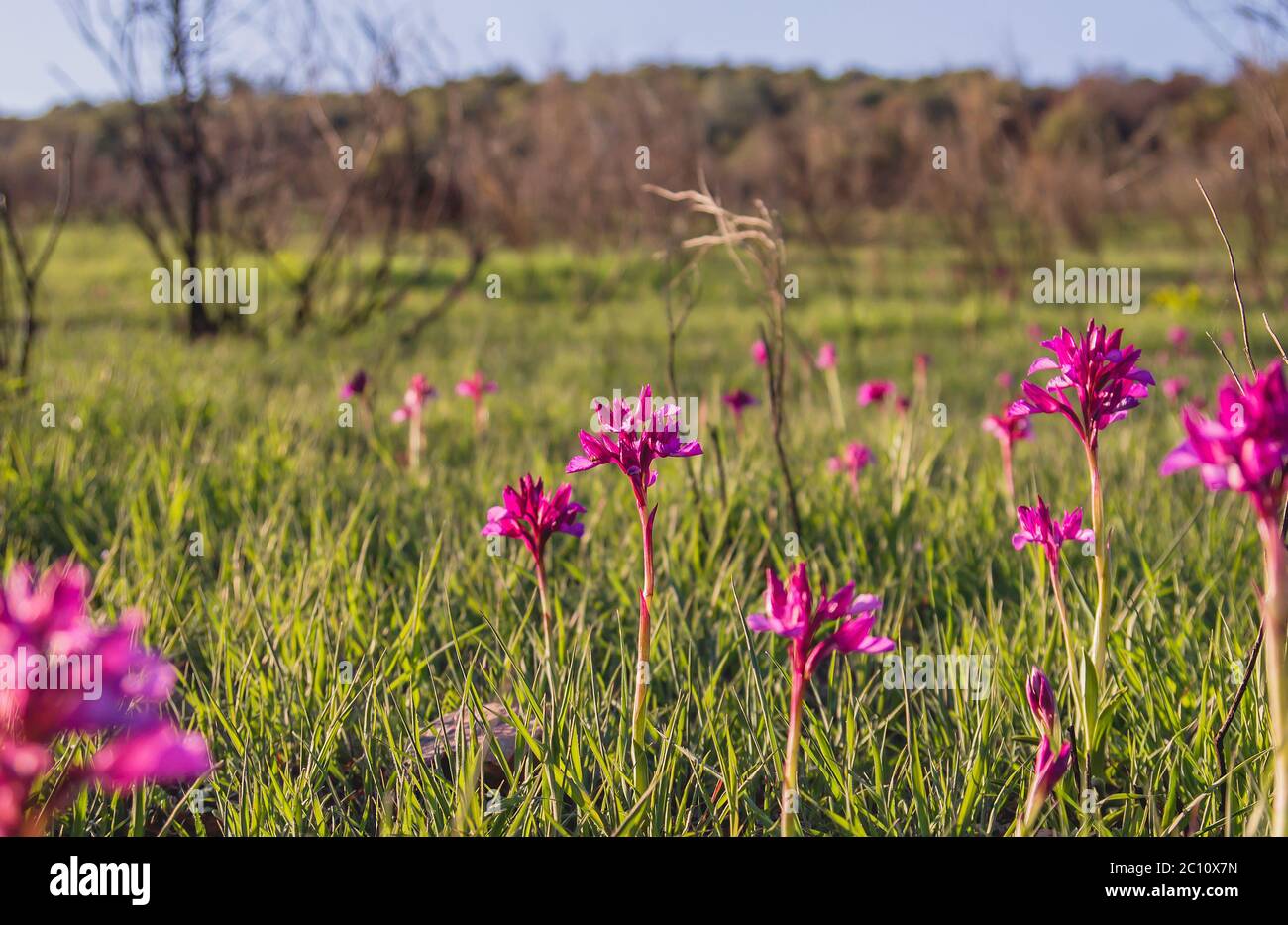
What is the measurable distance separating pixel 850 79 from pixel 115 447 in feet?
188

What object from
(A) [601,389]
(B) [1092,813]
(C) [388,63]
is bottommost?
(B) [1092,813]

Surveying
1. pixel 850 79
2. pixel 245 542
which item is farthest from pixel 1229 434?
pixel 850 79

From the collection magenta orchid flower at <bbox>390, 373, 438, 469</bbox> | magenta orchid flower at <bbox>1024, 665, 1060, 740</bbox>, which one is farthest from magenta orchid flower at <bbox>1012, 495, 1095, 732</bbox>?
magenta orchid flower at <bbox>390, 373, 438, 469</bbox>

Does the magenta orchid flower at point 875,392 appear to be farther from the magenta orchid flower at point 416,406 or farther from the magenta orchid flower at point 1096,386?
the magenta orchid flower at point 1096,386

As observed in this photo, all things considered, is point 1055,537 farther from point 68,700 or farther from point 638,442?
point 68,700

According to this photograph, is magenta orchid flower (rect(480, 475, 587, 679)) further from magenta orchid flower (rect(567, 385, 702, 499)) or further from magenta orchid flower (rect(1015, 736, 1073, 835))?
magenta orchid flower (rect(1015, 736, 1073, 835))

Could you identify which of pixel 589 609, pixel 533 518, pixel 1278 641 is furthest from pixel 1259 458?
pixel 589 609

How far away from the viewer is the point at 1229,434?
840 millimetres

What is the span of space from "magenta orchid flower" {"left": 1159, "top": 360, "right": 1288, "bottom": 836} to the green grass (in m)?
0.44

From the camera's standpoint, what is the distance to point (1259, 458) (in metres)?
0.83

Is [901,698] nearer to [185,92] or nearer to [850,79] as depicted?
[185,92]

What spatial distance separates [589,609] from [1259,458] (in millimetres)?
1554

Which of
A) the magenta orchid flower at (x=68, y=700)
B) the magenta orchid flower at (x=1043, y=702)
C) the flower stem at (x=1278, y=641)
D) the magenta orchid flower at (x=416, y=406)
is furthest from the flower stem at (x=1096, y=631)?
the magenta orchid flower at (x=416, y=406)

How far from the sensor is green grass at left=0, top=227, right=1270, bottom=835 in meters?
1.42
